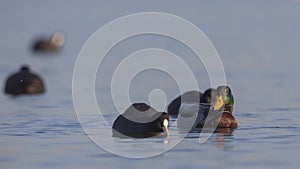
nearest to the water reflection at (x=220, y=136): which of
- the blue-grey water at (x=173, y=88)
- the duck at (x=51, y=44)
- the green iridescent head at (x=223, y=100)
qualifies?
the blue-grey water at (x=173, y=88)

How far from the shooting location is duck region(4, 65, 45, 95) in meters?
24.0

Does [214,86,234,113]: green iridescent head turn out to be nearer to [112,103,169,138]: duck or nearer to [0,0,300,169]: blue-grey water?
[0,0,300,169]: blue-grey water

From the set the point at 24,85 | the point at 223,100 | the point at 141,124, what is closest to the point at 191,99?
the point at 223,100

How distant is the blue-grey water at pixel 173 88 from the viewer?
13789 millimetres

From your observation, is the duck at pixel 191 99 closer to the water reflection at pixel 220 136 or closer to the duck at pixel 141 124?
the water reflection at pixel 220 136

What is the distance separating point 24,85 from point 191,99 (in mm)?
6016

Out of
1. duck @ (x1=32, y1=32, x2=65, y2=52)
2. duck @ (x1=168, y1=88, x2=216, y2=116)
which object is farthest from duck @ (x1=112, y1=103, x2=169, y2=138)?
duck @ (x1=32, y1=32, x2=65, y2=52)

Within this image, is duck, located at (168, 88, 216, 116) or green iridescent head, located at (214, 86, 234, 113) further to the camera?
duck, located at (168, 88, 216, 116)

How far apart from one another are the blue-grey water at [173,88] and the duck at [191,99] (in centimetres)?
73

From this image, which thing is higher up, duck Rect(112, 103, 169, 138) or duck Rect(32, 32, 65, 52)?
duck Rect(32, 32, 65, 52)

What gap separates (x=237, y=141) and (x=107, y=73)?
492 inches

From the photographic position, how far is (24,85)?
957 inches

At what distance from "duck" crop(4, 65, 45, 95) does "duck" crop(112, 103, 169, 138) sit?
810 centimetres

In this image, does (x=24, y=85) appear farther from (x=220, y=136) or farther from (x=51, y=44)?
(x=51, y=44)
